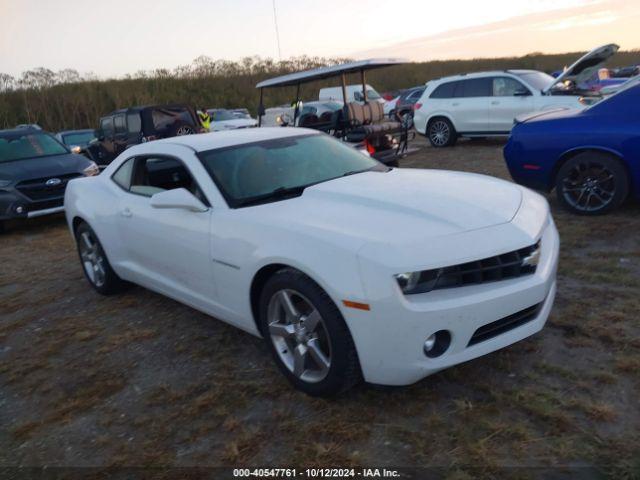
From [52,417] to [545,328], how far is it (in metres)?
3.16

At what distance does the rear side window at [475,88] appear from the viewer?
12742 mm

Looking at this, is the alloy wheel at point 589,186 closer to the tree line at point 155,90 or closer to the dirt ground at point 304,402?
the dirt ground at point 304,402

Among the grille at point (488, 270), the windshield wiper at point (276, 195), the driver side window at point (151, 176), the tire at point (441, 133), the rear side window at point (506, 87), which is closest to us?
the grille at point (488, 270)

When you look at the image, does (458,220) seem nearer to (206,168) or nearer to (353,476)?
(353,476)

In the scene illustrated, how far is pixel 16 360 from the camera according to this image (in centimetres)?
414

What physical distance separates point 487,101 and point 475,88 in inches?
19.2

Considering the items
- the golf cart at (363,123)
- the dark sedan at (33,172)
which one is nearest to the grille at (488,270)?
the golf cart at (363,123)

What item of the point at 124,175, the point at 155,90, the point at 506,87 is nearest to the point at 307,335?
the point at 124,175

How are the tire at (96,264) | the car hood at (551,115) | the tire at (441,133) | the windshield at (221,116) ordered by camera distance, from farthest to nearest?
the windshield at (221,116) → the tire at (441,133) → the car hood at (551,115) → the tire at (96,264)

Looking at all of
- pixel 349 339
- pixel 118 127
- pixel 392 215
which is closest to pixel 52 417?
pixel 349 339

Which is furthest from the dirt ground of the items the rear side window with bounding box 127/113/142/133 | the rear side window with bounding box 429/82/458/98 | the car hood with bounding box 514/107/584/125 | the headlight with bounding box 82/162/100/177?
the rear side window with bounding box 429/82/458/98

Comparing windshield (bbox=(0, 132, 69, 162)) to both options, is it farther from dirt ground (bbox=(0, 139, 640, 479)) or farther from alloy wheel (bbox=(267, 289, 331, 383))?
alloy wheel (bbox=(267, 289, 331, 383))

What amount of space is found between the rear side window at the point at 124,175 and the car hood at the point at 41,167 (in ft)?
15.0

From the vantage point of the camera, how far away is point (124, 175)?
15.8ft
